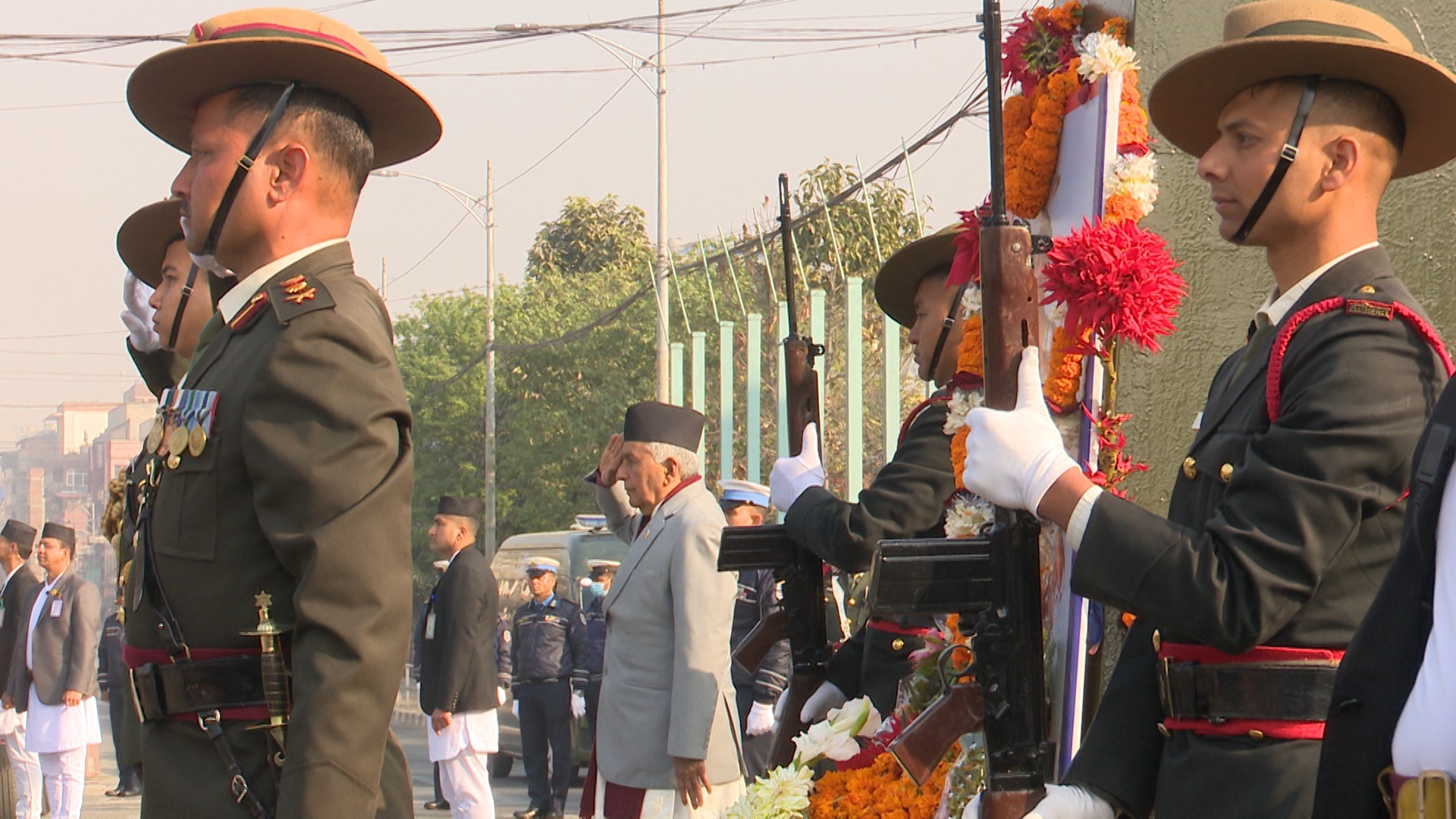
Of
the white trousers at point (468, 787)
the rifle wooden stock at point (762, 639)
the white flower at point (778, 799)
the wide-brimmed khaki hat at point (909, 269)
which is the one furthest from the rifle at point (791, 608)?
the white trousers at point (468, 787)

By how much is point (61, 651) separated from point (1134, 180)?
9.65m

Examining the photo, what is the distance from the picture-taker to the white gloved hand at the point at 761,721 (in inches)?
384

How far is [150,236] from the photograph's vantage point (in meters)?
4.75

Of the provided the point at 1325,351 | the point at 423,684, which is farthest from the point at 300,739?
the point at 423,684

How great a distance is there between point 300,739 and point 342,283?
0.85 metres

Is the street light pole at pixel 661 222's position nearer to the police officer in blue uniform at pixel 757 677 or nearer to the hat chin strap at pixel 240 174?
the police officer in blue uniform at pixel 757 677

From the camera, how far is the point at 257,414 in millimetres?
2811

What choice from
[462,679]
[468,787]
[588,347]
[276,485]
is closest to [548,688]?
[462,679]

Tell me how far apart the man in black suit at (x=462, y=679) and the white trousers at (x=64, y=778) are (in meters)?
2.57

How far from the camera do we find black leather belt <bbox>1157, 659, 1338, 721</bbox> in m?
2.80

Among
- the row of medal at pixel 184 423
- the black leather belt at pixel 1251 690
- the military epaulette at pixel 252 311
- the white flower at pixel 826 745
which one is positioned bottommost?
the white flower at pixel 826 745

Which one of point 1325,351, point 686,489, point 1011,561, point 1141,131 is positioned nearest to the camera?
point 1325,351

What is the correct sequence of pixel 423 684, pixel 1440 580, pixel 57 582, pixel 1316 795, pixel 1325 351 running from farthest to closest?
pixel 57 582
pixel 423 684
pixel 1325 351
pixel 1316 795
pixel 1440 580

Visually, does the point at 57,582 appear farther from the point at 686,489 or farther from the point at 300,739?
the point at 300,739
